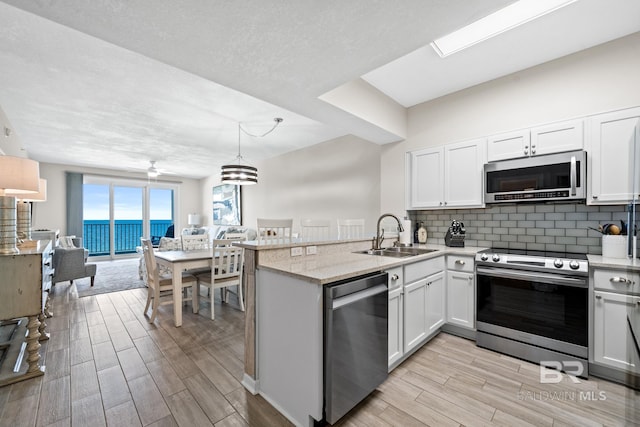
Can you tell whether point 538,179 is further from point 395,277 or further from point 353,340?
point 353,340

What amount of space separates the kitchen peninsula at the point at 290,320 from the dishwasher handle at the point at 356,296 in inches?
3.5

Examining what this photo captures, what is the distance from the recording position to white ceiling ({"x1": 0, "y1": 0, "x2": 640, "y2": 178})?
1386 mm

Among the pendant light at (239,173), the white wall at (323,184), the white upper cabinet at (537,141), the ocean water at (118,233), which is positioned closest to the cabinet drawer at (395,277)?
the white upper cabinet at (537,141)

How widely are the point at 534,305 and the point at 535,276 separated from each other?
0.81ft

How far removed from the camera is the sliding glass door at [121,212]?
7.52 m

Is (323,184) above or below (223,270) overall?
above

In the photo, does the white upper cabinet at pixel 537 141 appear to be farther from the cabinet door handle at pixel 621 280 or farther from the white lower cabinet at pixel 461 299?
the white lower cabinet at pixel 461 299

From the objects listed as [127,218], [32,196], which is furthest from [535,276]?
[127,218]

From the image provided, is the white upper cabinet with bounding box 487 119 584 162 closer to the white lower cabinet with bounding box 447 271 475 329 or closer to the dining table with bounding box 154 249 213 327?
the white lower cabinet with bounding box 447 271 475 329

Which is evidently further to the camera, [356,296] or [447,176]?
[447,176]

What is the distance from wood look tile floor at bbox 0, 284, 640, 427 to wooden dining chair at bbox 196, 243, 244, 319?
73cm

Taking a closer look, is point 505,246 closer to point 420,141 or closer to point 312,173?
point 420,141

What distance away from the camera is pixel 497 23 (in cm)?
205

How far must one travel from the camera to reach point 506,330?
2338 millimetres
